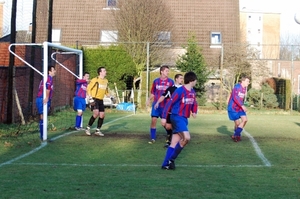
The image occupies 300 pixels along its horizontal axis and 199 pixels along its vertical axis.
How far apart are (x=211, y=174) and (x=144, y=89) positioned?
65.3 ft

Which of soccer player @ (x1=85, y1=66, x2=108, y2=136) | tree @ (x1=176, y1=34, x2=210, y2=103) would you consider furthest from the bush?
soccer player @ (x1=85, y1=66, x2=108, y2=136)

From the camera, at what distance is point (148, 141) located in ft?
44.2

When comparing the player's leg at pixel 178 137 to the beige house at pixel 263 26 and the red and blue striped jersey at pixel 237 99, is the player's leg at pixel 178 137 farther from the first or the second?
the beige house at pixel 263 26

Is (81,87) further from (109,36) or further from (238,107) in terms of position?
(109,36)

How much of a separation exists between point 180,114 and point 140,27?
76.7ft

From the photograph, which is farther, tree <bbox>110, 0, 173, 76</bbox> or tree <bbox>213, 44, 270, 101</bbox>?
tree <bbox>213, 44, 270, 101</bbox>

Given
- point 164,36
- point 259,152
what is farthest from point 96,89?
point 164,36

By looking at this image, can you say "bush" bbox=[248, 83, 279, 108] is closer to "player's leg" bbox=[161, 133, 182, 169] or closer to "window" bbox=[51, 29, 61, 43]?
"window" bbox=[51, 29, 61, 43]

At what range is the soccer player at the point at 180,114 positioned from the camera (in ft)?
30.3

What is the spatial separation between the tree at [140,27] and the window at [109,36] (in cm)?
80

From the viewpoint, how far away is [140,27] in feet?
106

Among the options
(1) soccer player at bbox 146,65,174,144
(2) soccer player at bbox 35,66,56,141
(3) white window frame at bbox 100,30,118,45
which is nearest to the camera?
(1) soccer player at bbox 146,65,174,144

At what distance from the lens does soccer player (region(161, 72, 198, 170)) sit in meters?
9.23

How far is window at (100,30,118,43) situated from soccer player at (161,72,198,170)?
25485 mm
